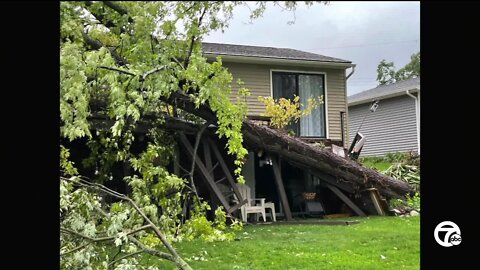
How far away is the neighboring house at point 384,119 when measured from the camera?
2.30m

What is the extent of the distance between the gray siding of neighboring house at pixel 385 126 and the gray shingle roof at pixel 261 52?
330mm

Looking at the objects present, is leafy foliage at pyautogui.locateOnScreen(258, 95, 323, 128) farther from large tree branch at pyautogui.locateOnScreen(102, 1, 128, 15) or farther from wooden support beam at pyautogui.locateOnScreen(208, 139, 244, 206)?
large tree branch at pyautogui.locateOnScreen(102, 1, 128, 15)

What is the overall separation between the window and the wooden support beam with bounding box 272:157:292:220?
626 millimetres

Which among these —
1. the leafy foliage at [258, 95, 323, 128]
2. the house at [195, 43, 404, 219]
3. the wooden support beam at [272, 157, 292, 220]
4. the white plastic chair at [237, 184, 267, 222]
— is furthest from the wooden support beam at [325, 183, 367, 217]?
the leafy foliage at [258, 95, 323, 128]

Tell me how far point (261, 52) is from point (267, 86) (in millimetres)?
557

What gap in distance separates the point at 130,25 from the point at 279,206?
2.17m

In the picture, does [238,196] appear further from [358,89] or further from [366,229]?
[358,89]

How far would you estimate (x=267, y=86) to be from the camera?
2945mm

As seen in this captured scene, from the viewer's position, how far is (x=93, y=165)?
3.00 m

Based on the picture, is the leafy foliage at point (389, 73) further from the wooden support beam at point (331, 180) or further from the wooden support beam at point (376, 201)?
the wooden support beam at point (376, 201)
